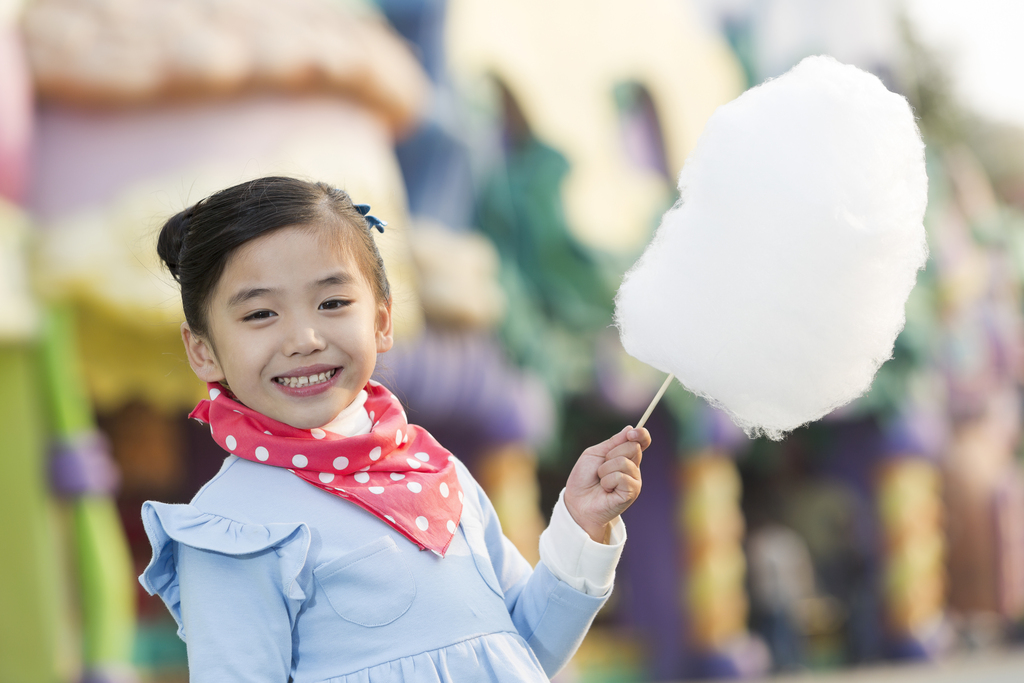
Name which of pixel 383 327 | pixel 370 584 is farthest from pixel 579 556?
pixel 383 327

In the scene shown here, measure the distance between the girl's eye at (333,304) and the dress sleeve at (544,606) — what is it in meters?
0.34

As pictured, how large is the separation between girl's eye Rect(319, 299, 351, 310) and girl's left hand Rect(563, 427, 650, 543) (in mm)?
357

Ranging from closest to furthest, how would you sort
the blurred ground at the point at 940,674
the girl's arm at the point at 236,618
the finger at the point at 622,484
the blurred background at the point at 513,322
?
the girl's arm at the point at 236,618 → the finger at the point at 622,484 → the blurred background at the point at 513,322 → the blurred ground at the point at 940,674

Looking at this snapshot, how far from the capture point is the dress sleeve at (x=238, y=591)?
1.12m

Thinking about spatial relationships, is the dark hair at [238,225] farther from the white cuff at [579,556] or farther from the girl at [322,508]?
the white cuff at [579,556]

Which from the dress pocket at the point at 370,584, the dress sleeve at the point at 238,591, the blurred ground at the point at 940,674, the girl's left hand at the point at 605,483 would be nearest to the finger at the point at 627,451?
the girl's left hand at the point at 605,483

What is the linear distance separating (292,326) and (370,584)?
31 centimetres

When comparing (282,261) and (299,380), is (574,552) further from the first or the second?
(282,261)

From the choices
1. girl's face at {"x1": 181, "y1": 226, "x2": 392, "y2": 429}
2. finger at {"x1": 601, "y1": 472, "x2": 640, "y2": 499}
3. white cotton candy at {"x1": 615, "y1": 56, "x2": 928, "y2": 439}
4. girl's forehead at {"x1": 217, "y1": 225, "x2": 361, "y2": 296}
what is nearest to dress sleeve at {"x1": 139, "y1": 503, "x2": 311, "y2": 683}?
girl's face at {"x1": 181, "y1": 226, "x2": 392, "y2": 429}

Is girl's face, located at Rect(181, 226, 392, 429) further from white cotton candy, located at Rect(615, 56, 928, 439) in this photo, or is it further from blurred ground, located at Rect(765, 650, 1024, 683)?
blurred ground, located at Rect(765, 650, 1024, 683)

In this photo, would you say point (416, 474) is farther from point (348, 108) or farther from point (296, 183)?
point (348, 108)

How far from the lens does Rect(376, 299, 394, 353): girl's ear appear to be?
4.58ft

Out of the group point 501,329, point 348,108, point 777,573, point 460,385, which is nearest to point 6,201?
point 348,108

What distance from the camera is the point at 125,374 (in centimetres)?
428
